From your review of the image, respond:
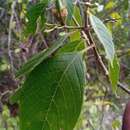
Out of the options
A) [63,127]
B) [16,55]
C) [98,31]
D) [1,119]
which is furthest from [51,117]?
[16,55]

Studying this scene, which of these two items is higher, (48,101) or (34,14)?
(34,14)

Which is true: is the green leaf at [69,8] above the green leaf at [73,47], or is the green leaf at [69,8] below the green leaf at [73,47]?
above

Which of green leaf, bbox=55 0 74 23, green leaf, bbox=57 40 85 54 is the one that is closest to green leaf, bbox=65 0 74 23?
green leaf, bbox=55 0 74 23

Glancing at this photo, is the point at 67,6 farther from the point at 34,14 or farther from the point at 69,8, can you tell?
the point at 34,14

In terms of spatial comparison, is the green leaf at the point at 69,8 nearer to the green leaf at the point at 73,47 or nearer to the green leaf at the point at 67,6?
the green leaf at the point at 67,6

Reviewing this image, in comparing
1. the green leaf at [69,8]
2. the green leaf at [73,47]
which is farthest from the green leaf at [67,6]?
the green leaf at [73,47]

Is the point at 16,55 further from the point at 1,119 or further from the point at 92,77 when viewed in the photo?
the point at 92,77

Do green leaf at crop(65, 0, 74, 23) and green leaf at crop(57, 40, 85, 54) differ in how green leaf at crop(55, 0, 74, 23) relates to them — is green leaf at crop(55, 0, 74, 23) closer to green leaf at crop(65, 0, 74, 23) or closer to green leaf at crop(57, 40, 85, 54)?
green leaf at crop(65, 0, 74, 23)

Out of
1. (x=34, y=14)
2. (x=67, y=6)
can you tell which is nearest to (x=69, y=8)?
(x=67, y=6)
